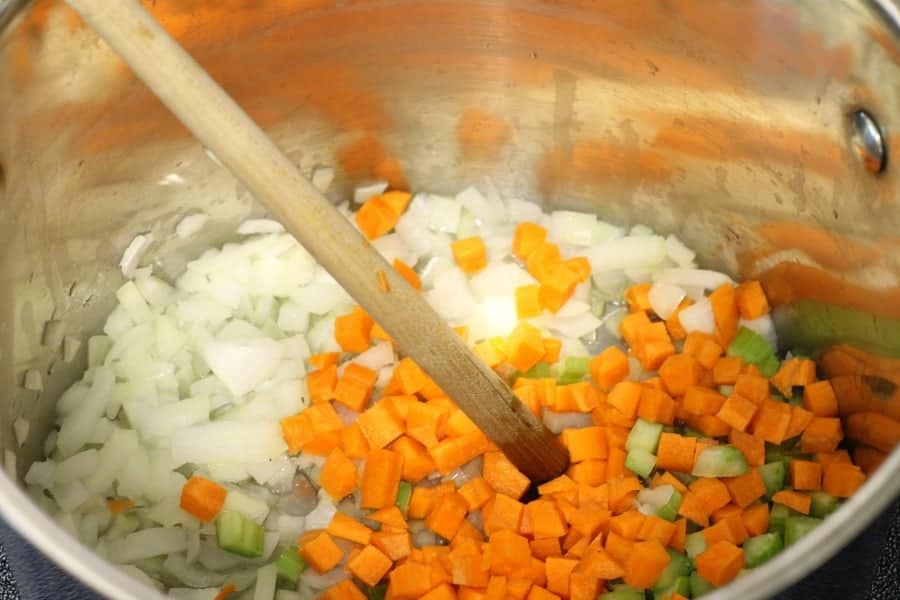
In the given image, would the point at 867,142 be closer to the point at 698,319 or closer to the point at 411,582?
the point at 698,319

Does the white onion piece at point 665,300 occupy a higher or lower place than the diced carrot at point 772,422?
higher

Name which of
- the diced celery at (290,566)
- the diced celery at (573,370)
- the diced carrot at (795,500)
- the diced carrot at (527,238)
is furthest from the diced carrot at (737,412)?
the diced celery at (290,566)

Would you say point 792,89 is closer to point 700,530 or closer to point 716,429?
point 716,429

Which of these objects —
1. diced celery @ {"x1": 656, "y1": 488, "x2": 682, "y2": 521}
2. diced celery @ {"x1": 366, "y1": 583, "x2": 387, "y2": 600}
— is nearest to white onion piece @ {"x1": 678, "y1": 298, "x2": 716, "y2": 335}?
diced celery @ {"x1": 656, "y1": 488, "x2": 682, "y2": 521}

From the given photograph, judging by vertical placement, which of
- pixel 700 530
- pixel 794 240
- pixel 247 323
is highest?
pixel 794 240

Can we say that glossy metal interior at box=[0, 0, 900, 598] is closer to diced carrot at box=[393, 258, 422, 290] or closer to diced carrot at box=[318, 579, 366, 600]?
diced carrot at box=[393, 258, 422, 290]

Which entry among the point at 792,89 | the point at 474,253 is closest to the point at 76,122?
the point at 474,253

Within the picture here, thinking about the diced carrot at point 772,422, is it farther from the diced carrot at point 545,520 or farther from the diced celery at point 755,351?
the diced carrot at point 545,520
